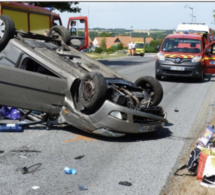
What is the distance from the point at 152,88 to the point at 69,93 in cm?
173

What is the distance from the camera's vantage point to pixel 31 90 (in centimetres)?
613

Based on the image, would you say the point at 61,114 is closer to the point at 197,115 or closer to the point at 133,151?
the point at 133,151

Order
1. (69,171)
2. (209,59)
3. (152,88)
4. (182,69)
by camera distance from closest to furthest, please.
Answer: (69,171)
(152,88)
(182,69)
(209,59)

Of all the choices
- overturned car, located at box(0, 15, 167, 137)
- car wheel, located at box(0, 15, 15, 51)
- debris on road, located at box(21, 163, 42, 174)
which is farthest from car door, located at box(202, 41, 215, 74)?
debris on road, located at box(21, 163, 42, 174)

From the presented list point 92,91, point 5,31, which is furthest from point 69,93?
point 5,31

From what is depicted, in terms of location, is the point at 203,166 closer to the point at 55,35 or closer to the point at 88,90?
the point at 88,90

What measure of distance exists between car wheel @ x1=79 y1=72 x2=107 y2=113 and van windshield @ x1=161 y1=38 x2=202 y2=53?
33.0 ft

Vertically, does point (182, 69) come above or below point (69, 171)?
below

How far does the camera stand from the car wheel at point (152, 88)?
6.98 metres

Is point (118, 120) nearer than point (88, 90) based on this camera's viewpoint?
Yes

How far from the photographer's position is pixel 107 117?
18.8ft

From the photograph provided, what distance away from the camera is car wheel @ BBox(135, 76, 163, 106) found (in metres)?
6.98

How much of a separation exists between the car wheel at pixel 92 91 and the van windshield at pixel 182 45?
396 inches

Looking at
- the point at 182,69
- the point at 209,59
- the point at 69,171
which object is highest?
the point at 209,59
